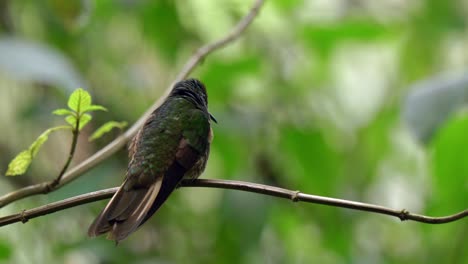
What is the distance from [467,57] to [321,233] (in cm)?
123

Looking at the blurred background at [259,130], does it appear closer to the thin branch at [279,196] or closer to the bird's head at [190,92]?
the bird's head at [190,92]

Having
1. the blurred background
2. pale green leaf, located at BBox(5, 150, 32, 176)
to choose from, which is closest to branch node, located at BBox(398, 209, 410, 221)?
pale green leaf, located at BBox(5, 150, 32, 176)

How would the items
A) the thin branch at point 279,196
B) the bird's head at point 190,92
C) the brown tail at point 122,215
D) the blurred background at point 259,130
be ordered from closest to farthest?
the thin branch at point 279,196
the brown tail at point 122,215
the bird's head at point 190,92
the blurred background at point 259,130

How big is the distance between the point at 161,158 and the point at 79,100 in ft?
0.81

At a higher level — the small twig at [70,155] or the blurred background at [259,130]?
the blurred background at [259,130]

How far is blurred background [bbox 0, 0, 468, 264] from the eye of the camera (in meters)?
2.37

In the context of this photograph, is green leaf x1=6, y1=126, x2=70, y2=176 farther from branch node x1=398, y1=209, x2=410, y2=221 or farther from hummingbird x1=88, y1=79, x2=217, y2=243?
branch node x1=398, y1=209, x2=410, y2=221

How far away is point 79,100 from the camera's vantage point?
1415mm

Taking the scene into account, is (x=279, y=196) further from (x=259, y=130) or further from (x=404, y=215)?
(x=259, y=130)

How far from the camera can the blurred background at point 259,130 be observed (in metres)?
2.37

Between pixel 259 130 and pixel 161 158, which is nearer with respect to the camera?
pixel 161 158

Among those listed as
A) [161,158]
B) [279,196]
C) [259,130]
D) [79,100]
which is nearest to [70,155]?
[79,100]

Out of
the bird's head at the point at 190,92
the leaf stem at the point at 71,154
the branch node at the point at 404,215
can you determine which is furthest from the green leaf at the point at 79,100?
the branch node at the point at 404,215

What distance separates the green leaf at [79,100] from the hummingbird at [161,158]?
0.55ft
